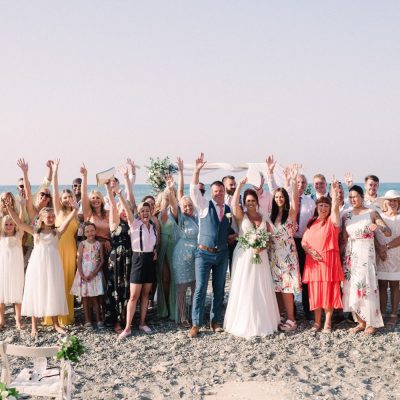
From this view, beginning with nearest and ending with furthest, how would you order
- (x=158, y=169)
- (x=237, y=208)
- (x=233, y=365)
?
(x=233, y=365) → (x=237, y=208) → (x=158, y=169)

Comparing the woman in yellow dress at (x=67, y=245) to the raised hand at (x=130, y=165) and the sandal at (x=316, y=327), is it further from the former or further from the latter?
the sandal at (x=316, y=327)

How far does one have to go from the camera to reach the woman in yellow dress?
341 inches

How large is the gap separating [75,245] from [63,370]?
407cm

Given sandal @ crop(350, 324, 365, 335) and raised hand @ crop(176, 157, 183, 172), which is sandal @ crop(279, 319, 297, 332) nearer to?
sandal @ crop(350, 324, 365, 335)

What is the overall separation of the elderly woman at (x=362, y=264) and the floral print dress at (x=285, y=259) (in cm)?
80

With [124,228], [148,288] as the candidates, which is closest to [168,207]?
[124,228]

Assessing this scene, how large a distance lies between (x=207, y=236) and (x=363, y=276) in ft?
8.26

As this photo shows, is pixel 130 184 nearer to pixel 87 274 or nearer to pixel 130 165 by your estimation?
pixel 130 165

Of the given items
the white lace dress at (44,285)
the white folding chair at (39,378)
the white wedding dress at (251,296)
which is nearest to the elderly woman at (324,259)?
the white wedding dress at (251,296)

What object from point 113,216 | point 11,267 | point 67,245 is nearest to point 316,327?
point 113,216

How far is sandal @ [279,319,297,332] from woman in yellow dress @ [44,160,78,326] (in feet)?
11.8

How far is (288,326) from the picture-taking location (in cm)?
842

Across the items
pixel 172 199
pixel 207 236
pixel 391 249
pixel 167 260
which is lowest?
pixel 167 260

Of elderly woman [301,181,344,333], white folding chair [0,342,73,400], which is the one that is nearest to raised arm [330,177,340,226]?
elderly woman [301,181,344,333]
